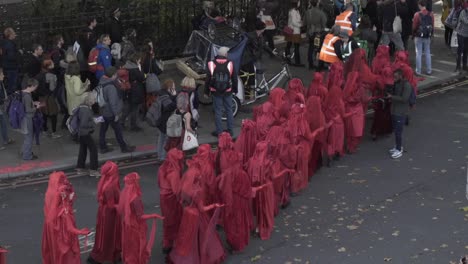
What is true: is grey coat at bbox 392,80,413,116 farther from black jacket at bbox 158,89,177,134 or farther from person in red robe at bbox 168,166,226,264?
person in red robe at bbox 168,166,226,264

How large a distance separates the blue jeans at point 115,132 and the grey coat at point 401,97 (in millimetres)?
4581

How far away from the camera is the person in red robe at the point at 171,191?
9562 mm

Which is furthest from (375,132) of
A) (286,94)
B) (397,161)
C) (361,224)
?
(361,224)

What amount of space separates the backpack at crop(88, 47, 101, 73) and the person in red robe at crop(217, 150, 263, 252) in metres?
6.38

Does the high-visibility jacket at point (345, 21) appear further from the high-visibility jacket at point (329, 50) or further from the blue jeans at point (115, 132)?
the blue jeans at point (115, 132)

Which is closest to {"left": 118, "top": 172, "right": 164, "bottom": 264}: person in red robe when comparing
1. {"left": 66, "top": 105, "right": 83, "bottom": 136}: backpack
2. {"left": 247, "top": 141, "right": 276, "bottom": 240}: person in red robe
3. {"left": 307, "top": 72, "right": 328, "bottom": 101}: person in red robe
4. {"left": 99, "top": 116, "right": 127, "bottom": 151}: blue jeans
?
{"left": 247, "top": 141, "right": 276, "bottom": 240}: person in red robe

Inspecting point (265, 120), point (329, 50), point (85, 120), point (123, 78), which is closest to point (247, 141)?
point (265, 120)

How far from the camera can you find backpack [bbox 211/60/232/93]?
13859 millimetres

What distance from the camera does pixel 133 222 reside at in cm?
906

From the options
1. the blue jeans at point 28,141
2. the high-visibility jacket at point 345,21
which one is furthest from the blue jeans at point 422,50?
the blue jeans at point 28,141

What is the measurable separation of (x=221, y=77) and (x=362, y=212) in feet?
12.7

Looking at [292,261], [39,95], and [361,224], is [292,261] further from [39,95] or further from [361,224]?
[39,95]

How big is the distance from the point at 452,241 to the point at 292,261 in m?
2.13

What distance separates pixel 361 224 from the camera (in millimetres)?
10938
